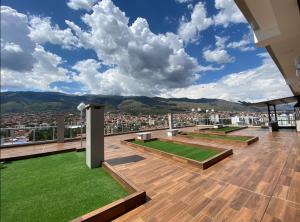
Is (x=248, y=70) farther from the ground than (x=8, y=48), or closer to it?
closer to it

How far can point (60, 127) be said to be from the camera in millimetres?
8086

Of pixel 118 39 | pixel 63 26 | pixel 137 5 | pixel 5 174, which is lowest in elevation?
pixel 5 174

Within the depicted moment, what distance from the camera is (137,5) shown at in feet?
32.9

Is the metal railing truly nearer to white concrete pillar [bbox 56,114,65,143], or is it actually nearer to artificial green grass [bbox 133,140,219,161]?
white concrete pillar [bbox 56,114,65,143]

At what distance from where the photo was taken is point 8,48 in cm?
1457

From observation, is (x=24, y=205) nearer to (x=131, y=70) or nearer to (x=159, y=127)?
(x=159, y=127)

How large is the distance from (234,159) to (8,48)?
2076 cm

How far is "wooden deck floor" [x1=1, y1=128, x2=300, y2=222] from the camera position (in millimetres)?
1858

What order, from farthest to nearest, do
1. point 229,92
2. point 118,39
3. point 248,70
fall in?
1. point 229,92
2. point 248,70
3. point 118,39

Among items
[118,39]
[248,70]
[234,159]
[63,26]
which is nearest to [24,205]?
[234,159]

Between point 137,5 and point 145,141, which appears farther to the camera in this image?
point 137,5

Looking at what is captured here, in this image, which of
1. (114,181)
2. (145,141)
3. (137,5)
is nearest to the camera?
(114,181)

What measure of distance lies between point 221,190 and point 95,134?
10.5 ft

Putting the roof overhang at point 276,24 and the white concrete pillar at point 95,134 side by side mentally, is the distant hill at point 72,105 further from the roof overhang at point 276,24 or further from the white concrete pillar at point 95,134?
the white concrete pillar at point 95,134
